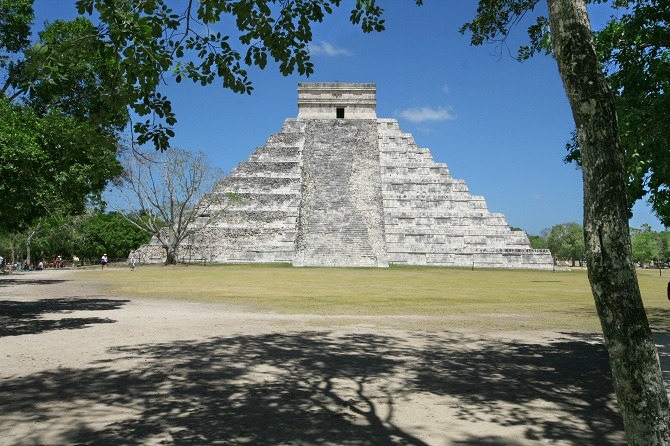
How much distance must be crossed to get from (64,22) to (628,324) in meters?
14.3

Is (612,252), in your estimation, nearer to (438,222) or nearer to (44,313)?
(44,313)

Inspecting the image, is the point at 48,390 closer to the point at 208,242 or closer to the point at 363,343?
the point at 363,343

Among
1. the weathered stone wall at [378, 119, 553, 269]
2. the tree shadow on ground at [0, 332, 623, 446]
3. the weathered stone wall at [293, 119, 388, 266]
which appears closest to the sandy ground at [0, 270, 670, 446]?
the tree shadow on ground at [0, 332, 623, 446]

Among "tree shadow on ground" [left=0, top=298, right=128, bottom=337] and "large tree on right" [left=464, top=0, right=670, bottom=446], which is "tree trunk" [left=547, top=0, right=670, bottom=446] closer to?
"large tree on right" [left=464, top=0, right=670, bottom=446]

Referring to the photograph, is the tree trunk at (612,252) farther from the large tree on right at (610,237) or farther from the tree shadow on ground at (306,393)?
the tree shadow on ground at (306,393)

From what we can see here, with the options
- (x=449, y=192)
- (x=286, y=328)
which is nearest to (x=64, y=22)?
(x=286, y=328)

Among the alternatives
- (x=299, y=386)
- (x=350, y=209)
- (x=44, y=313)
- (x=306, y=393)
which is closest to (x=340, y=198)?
(x=350, y=209)

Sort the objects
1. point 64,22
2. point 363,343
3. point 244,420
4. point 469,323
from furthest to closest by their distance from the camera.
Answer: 1. point 64,22
2. point 469,323
3. point 363,343
4. point 244,420

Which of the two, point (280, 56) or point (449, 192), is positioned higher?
point (449, 192)

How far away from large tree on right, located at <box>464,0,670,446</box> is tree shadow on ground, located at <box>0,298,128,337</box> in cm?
945

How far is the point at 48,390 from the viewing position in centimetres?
571

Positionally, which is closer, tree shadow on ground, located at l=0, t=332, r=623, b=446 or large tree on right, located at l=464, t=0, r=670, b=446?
large tree on right, located at l=464, t=0, r=670, b=446

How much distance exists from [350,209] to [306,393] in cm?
3222

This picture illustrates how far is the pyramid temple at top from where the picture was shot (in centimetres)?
3644
